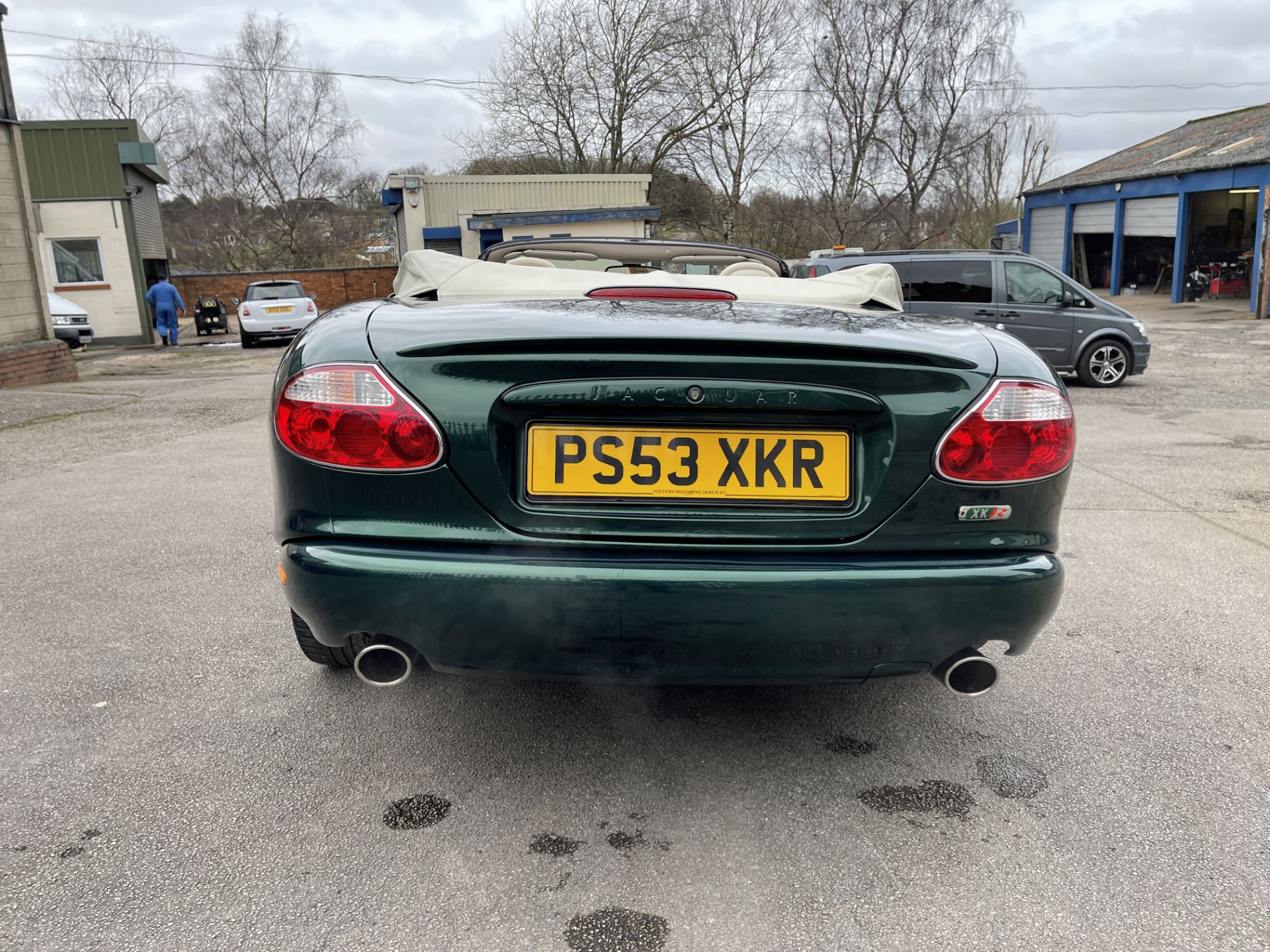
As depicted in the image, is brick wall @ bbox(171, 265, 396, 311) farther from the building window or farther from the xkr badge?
the xkr badge

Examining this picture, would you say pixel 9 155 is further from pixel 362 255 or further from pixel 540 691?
pixel 362 255

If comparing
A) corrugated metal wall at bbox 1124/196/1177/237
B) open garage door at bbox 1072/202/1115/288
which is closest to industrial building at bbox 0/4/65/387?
corrugated metal wall at bbox 1124/196/1177/237

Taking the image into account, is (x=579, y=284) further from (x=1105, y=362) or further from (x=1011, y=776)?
(x=1105, y=362)

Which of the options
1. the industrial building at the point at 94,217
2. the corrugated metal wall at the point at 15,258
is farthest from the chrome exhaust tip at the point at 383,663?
the industrial building at the point at 94,217

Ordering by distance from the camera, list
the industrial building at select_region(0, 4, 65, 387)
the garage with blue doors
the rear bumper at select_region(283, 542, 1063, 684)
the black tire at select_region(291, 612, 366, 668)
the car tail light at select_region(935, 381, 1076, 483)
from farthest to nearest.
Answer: the garage with blue doors, the industrial building at select_region(0, 4, 65, 387), the black tire at select_region(291, 612, 366, 668), the car tail light at select_region(935, 381, 1076, 483), the rear bumper at select_region(283, 542, 1063, 684)

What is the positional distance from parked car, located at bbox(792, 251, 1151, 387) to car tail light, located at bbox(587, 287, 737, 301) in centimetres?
887

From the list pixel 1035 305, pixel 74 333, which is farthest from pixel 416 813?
pixel 74 333

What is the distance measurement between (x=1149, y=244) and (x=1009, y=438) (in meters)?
34.0

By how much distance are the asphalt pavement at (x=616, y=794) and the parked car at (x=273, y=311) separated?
17.6 meters

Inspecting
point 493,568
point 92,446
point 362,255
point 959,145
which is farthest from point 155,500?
point 362,255

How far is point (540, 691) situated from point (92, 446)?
6.15 metres

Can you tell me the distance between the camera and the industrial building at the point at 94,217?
2092cm

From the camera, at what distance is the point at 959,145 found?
33.4 metres

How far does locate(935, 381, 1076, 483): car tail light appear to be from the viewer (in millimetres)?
2053
